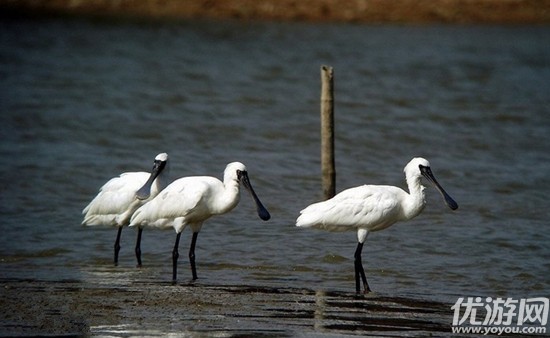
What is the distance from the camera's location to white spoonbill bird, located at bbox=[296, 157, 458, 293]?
1223 cm

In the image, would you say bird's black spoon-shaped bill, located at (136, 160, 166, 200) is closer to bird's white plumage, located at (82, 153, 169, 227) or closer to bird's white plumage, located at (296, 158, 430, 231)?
bird's white plumage, located at (82, 153, 169, 227)

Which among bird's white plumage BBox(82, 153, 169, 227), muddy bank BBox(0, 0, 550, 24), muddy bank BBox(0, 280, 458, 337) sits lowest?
muddy bank BBox(0, 280, 458, 337)

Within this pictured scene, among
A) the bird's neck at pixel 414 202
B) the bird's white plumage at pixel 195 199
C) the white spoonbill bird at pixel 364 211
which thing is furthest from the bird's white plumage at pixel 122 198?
the bird's neck at pixel 414 202

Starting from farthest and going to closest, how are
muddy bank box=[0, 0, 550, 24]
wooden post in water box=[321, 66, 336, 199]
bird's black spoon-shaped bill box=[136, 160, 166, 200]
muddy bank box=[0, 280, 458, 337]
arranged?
muddy bank box=[0, 0, 550, 24]
wooden post in water box=[321, 66, 336, 199]
bird's black spoon-shaped bill box=[136, 160, 166, 200]
muddy bank box=[0, 280, 458, 337]

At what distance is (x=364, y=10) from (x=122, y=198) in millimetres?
28889

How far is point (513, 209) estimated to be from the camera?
17625mm

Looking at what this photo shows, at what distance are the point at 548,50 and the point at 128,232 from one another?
23.1 m

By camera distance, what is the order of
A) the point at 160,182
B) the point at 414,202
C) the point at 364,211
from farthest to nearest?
the point at 160,182 < the point at 414,202 < the point at 364,211

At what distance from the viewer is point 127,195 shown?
13609mm

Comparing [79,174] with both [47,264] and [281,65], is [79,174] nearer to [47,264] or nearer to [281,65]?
[47,264]

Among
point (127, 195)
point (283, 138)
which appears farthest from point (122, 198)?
point (283, 138)

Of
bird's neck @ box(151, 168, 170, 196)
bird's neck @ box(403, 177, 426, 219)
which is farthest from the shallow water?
bird's neck @ box(151, 168, 170, 196)

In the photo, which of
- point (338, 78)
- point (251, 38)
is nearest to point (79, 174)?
point (338, 78)

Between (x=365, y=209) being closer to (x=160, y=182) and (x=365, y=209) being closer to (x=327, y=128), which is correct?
(x=160, y=182)
